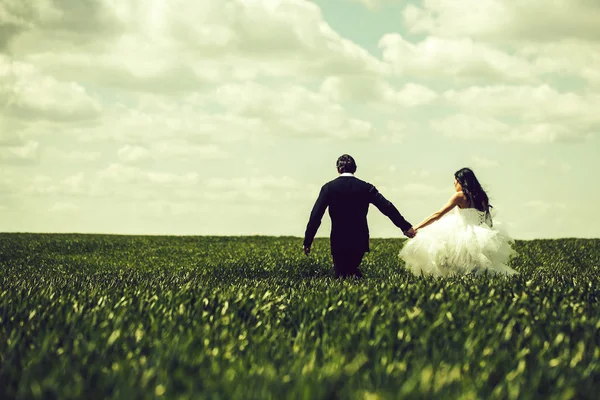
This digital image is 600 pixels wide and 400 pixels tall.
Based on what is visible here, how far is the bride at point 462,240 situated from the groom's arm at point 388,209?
1.42 feet

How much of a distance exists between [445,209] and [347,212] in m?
2.04

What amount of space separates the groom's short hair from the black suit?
0.59 feet

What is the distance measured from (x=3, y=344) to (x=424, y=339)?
396cm

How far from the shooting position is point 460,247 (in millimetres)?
12219

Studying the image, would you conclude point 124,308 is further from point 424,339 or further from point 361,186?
point 361,186

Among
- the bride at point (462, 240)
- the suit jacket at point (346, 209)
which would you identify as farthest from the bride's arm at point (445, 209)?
the suit jacket at point (346, 209)

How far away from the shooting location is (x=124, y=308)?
25.2 feet

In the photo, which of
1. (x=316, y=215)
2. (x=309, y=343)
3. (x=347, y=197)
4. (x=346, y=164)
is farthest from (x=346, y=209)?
(x=309, y=343)

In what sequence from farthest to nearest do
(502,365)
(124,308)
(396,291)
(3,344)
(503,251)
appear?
(503,251)
(396,291)
(124,308)
(3,344)
(502,365)

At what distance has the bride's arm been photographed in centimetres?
1222

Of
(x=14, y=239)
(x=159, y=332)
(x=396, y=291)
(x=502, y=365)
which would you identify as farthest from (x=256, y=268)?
(x=14, y=239)

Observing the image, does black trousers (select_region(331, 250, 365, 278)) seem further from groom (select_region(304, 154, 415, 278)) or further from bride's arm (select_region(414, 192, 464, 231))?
bride's arm (select_region(414, 192, 464, 231))

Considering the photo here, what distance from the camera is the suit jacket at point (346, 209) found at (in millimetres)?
11672

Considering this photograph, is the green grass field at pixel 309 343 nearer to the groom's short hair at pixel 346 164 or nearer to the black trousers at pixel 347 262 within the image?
the black trousers at pixel 347 262
